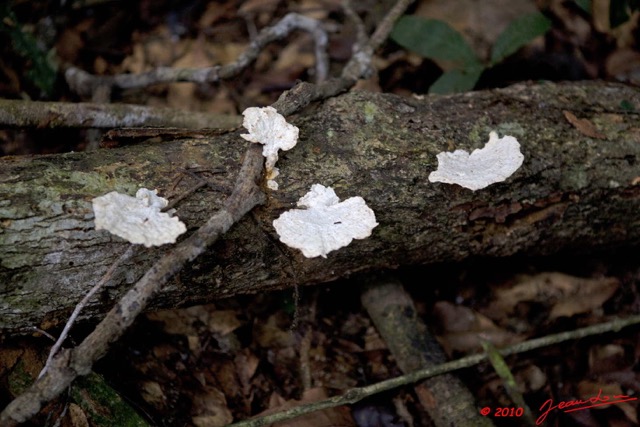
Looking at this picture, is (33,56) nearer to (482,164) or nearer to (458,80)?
(458,80)

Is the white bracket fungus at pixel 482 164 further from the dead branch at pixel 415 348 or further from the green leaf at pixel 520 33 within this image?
the green leaf at pixel 520 33

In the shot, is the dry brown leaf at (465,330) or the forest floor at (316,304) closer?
the forest floor at (316,304)

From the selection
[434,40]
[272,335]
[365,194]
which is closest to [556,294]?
[365,194]

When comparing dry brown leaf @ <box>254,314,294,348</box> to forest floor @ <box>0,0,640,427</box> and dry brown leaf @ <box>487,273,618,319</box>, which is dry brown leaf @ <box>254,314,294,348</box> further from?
dry brown leaf @ <box>487,273,618,319</box>

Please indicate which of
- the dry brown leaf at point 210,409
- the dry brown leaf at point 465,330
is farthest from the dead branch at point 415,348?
the dry brown leaf at point 210,409

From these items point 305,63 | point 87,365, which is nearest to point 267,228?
point 87,365
